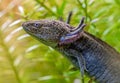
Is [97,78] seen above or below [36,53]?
below

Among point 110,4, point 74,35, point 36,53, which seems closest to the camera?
point 74,35

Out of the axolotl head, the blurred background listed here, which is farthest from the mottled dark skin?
the blurred background

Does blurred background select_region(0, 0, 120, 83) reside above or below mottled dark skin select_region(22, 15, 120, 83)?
above

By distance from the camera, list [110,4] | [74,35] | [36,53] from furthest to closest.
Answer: [36,53] → [110,4] → [74,35]

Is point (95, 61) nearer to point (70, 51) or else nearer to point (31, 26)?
point (70, 51)

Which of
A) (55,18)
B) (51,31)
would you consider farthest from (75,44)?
(55,18)

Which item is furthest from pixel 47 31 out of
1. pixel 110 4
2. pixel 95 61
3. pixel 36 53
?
pixel 36 53

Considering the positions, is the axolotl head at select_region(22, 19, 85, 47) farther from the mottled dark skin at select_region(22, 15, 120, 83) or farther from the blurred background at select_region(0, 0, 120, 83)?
the blurred background at select_region(0, 0, 120, 83)

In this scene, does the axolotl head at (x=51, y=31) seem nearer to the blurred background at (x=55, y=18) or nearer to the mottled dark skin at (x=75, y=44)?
the mottled dark skin at (x=75, y=44)

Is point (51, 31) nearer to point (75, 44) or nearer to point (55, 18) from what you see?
point (75, 44)
